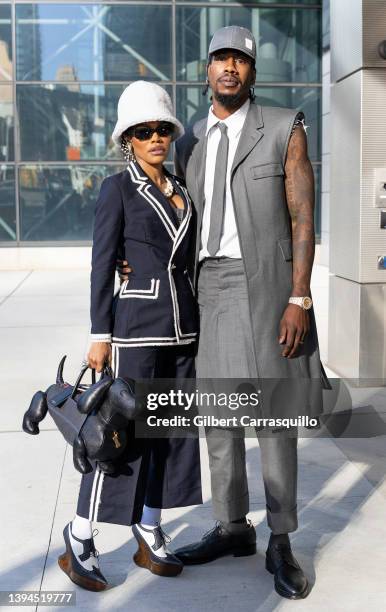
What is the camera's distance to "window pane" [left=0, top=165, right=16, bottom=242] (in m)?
18.1

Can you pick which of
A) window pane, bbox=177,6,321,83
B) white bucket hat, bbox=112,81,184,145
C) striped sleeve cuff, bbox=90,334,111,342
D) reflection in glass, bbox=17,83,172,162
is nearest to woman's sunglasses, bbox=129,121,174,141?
→ white bucket hat, bbox=112,81,184,145

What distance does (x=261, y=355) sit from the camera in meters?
3.34

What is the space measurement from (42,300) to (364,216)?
6706 millimetres

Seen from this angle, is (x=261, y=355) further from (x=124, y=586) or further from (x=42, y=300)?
(x=42, y=300)

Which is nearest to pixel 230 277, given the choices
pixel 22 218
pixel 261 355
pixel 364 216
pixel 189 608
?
pixel 261 355

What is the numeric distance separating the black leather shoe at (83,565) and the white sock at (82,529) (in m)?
0.02

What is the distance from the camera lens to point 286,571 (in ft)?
10.9

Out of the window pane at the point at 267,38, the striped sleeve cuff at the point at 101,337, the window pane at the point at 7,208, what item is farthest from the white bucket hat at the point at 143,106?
the window pane at the point at 267,38

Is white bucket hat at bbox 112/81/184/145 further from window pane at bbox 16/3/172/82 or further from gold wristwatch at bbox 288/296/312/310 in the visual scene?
window pane at bbox 16/3/172/82

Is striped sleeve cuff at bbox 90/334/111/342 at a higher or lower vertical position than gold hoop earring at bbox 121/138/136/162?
lower

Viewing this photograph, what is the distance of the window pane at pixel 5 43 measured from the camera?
18.0 metres

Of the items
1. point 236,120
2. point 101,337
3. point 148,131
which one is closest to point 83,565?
point 101,337

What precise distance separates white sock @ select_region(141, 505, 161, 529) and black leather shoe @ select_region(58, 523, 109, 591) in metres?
0.24

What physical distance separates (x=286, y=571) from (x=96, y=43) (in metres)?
16.4
